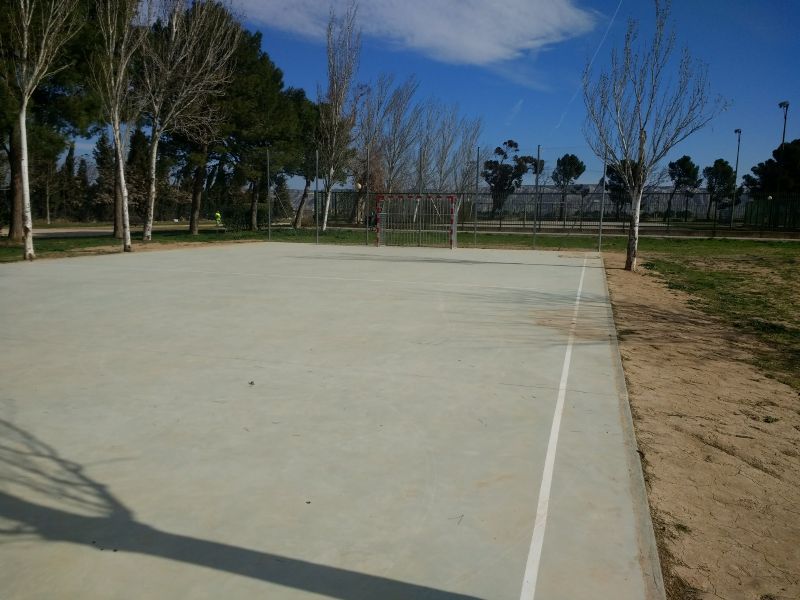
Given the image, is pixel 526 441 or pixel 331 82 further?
pixel 331 82

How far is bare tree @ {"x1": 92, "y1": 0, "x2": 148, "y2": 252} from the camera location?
56.0ft

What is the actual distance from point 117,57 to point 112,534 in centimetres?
2015

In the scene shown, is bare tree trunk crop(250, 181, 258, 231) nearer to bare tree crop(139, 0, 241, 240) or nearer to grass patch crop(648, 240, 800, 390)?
bare tree crop(139, 0, 241, 240)

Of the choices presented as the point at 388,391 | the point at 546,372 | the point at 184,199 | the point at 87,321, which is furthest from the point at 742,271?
the point at 184,199

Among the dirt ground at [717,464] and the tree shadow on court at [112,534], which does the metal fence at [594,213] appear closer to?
the dirt ground at [717,464]

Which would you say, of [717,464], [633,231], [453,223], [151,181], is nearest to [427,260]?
[633,231]

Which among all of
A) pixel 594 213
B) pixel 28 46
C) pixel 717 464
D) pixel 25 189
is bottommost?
pixel 717 464

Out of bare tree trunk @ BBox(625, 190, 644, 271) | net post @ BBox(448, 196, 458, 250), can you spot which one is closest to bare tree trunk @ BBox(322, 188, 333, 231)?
net post @ BBox(448, 196, 458, 250)

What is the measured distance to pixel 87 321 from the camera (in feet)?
23.0

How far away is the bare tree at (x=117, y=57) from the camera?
672 inches

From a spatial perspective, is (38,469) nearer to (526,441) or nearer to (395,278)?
(526,441)

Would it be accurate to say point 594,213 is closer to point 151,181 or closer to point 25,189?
point 151,181

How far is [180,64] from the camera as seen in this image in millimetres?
21344

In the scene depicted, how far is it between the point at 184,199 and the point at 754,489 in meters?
45.8
